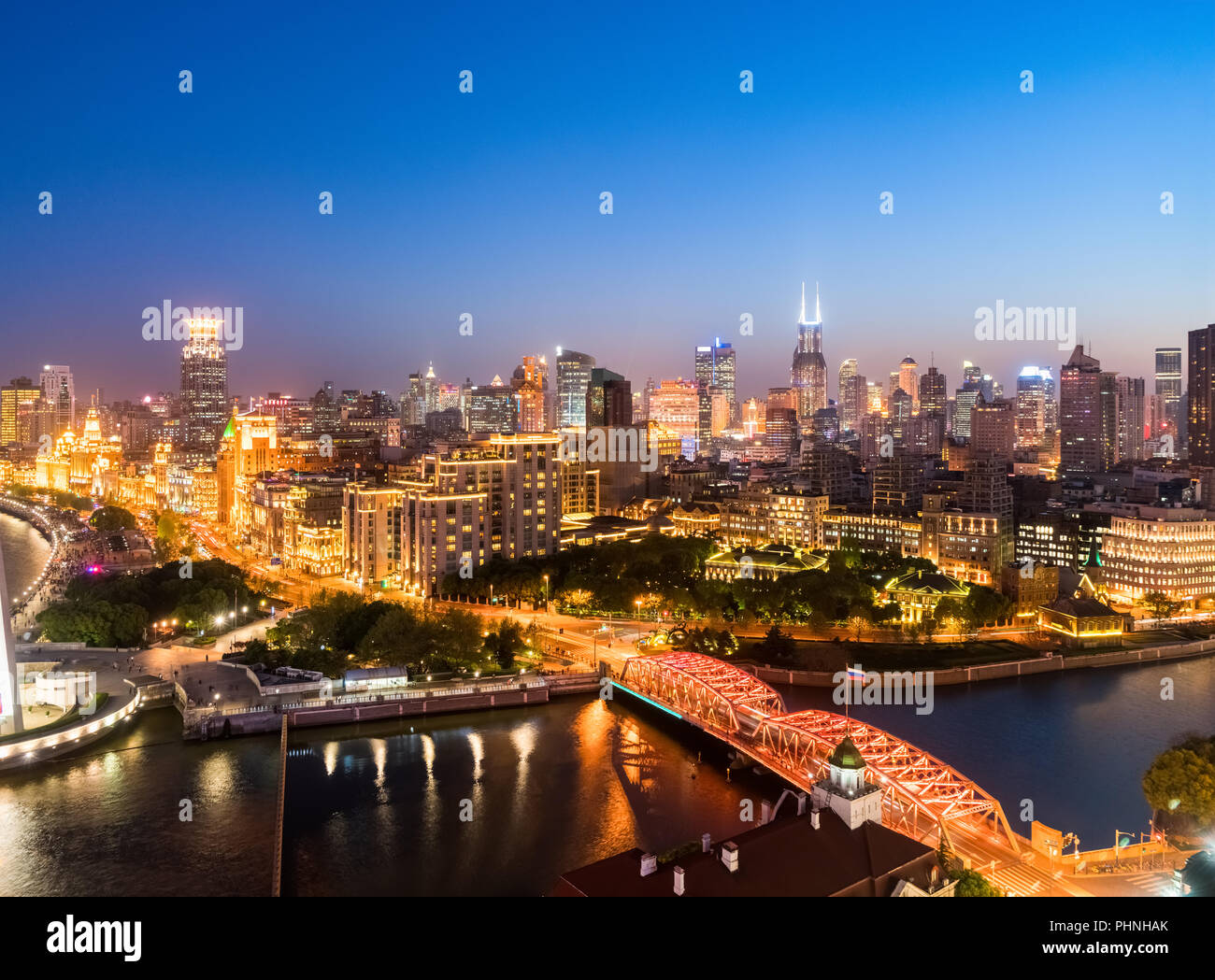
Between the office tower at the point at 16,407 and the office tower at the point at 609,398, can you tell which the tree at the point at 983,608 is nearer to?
the office tower at the point at 609,398

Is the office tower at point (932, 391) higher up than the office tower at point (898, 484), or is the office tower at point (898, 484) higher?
the office tower at point (932, 391)

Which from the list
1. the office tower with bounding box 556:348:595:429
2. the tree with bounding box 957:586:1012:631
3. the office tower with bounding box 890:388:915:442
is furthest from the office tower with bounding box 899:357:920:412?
the tree with bounding box 957:586:1012:631

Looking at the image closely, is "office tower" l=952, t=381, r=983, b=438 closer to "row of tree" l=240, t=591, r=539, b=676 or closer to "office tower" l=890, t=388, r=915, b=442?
"office tower" l=890, t=388, r=915, b=442

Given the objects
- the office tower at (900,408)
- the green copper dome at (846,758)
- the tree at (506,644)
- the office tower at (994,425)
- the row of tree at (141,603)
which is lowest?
the tree at (506,644)

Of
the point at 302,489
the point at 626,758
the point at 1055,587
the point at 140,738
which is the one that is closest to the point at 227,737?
the point at 140,738

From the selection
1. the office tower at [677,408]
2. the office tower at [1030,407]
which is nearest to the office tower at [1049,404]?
the office tower at [1030,407]

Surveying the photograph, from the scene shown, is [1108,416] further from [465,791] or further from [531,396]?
[465,791]
